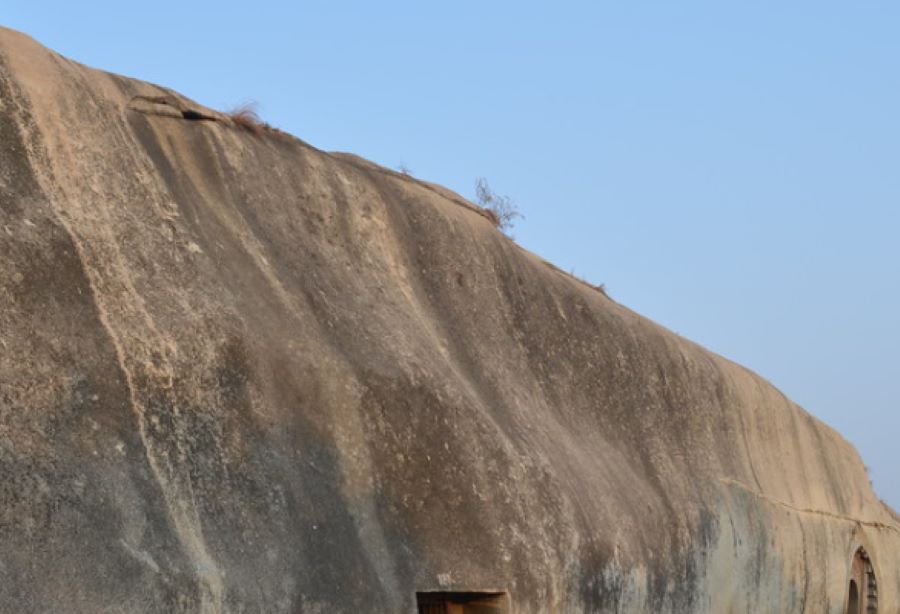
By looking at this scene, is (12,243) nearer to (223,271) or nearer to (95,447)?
(95,447)

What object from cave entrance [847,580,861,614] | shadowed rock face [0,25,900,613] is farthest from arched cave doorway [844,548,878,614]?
shadowed rock face [0,25,900,613]

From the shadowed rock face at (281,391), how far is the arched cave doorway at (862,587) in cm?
778

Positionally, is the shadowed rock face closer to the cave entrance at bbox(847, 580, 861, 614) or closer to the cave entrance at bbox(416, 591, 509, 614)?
the cave entrance at bbox(416, 591, 509, 614)

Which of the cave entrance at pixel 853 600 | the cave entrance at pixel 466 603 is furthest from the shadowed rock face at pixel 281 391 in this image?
the cave entrance at pixel 853 600

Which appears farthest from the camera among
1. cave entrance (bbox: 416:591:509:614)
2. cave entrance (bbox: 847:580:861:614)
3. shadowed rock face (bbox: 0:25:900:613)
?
cave entrance (bbox: 847:580:861:614)

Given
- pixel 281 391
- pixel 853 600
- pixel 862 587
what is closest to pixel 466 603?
pixel 281 391

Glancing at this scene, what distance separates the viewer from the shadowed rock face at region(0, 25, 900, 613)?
6.00 m

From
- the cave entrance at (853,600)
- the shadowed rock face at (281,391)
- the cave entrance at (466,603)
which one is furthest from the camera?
the cave entrance at (853,600)

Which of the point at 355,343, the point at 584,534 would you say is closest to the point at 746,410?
the point at 584,534

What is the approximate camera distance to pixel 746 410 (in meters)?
15.8

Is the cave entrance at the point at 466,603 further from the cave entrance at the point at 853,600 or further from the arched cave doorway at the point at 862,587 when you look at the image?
the cave entrance at the point at 853,600

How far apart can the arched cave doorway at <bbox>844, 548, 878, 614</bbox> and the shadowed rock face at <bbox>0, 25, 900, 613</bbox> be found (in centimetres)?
778

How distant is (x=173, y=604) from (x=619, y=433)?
6502mm

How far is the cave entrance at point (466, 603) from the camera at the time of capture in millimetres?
8250
